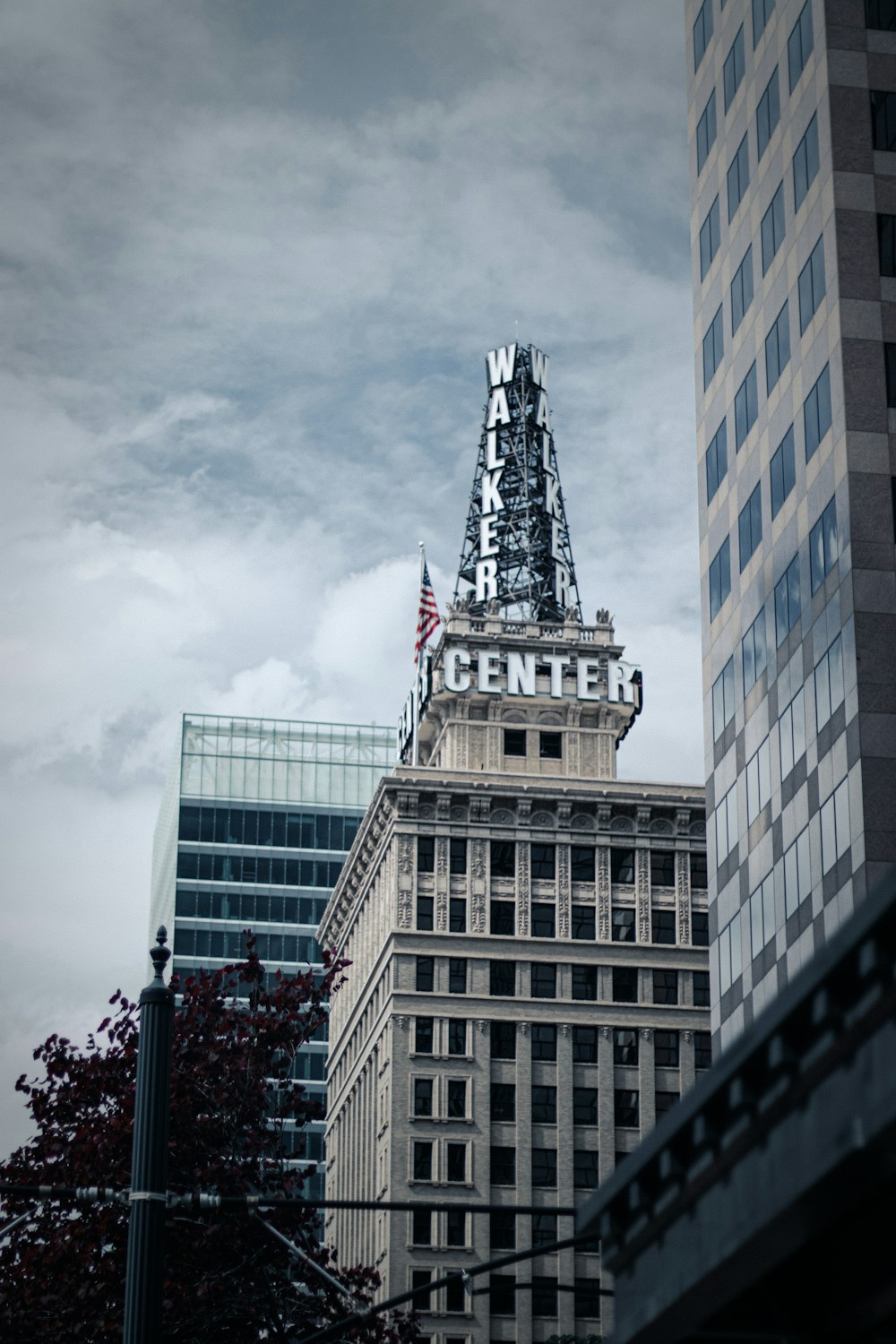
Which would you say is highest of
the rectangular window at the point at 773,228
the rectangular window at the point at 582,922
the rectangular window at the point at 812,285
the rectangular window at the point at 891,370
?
the rectangular window at the point at 773,228

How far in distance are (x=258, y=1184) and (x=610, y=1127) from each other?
76.6 metres

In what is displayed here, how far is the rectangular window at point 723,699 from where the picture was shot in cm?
6525

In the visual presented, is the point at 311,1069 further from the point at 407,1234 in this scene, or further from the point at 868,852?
the point at 868,852

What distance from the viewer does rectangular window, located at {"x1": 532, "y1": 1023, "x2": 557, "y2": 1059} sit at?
118m

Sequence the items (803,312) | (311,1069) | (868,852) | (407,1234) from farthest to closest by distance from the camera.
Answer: (311,1069), (407,1234), (803,312), (868,852)

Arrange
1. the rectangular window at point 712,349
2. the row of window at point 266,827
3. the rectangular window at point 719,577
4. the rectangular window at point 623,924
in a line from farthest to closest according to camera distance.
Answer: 1. the row of window at point 266,827
2. the rectangular window at point 623,924
3. the rectangular window at point 712,349
4. the rectangular window at point 719,577

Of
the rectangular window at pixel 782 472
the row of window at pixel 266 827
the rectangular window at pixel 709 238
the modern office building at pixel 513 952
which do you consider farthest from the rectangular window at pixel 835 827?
the row of window at pixel 266 827

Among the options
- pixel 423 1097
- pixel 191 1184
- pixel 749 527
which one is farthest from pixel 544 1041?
pixel 191 1184

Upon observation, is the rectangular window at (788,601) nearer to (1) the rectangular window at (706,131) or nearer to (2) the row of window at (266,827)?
(1) the rectangular window at (706,131)

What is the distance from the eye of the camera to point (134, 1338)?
1961 cm

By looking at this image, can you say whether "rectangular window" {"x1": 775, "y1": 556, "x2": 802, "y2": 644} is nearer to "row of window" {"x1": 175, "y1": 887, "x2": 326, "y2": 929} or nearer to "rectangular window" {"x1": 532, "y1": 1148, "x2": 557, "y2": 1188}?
"rectangular window" {"x1": 532, "y1": 1148, "x2": 557, "y2": 1188}

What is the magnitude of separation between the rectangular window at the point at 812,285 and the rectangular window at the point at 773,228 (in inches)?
106

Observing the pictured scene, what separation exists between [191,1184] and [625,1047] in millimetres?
78955

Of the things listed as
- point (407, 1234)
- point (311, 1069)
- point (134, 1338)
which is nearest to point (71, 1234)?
point (134, 1338)
